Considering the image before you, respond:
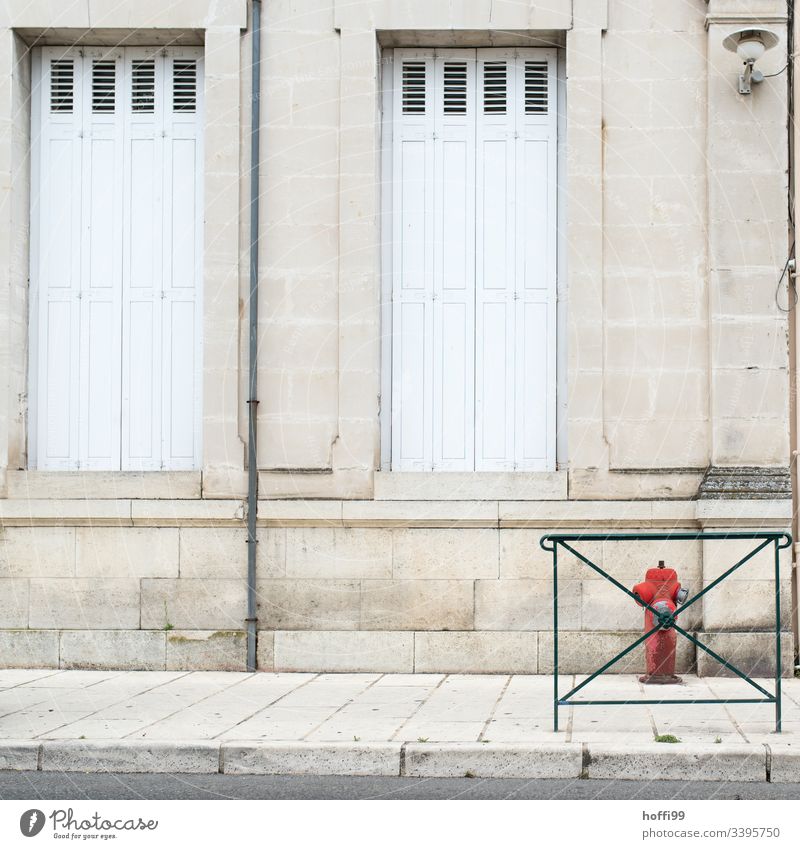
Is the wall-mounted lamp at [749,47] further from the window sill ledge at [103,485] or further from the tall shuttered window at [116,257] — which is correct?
the window sill ledge at [103,485]

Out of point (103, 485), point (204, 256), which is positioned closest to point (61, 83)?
point (204, 256)

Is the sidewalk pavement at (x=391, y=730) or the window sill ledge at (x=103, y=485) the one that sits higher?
the window sill ledge at (x=103, y=485)

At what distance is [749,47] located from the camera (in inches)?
427

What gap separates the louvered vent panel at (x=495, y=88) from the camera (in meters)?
11.9

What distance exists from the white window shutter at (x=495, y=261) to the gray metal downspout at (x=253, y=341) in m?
2.07

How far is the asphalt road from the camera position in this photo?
7.18 meters

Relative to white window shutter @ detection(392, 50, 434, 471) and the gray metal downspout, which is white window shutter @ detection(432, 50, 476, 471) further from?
the gray metal downspout

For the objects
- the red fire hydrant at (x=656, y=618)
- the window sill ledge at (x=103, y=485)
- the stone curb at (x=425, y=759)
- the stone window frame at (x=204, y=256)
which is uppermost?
the stone window frame at (x=204, y=256)

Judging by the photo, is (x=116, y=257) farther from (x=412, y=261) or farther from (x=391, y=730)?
(x=391, y=730)

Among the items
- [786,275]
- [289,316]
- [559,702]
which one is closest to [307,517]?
[289,316]

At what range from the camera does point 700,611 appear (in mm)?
11062

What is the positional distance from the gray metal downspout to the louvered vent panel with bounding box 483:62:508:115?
2146 mm

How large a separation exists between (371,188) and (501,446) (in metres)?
2.67

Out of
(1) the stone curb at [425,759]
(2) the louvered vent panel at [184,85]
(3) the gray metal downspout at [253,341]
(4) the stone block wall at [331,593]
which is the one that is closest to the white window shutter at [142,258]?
(2) the louvered vent panel at [184,85]
